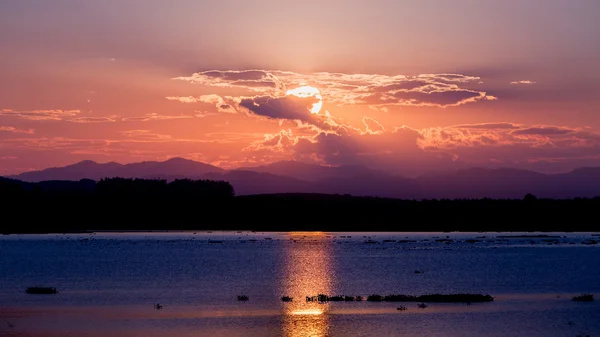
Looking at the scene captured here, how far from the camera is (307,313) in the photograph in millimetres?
55000

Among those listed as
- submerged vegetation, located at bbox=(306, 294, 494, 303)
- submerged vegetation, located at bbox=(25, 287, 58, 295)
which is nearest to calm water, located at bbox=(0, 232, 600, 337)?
submerged vegetation, located at bbox=(25, 287, 58, 295)

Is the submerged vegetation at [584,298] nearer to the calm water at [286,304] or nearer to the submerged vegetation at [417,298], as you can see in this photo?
the calm water at [286,304]

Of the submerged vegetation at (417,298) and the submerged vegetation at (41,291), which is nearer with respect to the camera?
the submerged vegetation at (417,298)

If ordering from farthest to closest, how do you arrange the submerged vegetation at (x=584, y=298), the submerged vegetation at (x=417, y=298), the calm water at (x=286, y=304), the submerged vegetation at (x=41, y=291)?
the submerged vegetation at (x=41, y=291) → the submerged vegetation at (x=584, y=298) → the submerged vegetation at (x=417, y=298) → the calm water at (x=286, y=304)

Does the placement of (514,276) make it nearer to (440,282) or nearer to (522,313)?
(440,282)

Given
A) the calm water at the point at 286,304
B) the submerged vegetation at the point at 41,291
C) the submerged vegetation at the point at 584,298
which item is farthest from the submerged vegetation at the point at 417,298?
the submerged vegetation at the point at 41,291

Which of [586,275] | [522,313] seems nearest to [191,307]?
[522,313]

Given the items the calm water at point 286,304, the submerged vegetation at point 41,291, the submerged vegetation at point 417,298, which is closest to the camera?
the calm water at point 286,304

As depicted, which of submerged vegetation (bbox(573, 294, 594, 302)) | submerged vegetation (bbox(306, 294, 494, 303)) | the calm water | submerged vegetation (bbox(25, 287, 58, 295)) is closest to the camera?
the calm water

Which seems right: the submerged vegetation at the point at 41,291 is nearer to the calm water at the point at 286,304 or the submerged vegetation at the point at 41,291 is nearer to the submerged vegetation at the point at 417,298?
the calm water at the point at 286,304

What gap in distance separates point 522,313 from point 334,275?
4113 cm

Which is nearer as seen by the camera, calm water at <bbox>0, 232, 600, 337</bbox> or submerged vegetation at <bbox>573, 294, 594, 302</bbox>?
calm water at <bbox>0, 232, 600, 337</bbox>

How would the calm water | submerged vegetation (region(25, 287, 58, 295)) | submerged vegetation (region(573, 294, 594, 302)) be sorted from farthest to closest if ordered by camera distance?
submerged vegetation (region(25, 287, 58, 295)) → submerged vegetation (region(573, 294, 594, 302)) → the calm water

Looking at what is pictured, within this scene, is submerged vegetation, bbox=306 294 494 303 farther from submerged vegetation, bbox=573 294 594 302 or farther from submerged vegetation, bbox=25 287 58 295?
submerged vegetation, bbox=25 287 58 295
